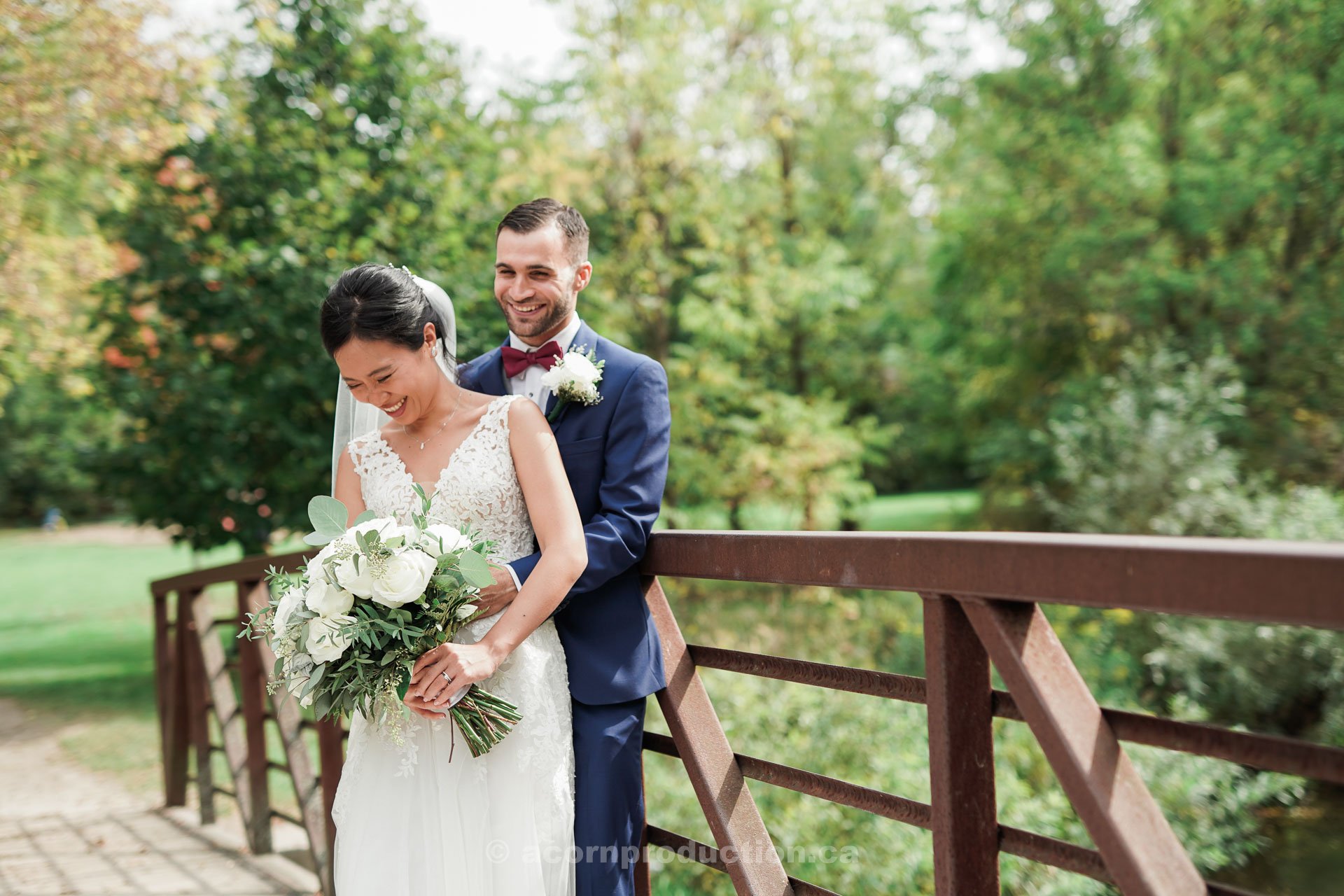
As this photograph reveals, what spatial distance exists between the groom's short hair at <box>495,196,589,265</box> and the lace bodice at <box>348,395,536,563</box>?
42cm

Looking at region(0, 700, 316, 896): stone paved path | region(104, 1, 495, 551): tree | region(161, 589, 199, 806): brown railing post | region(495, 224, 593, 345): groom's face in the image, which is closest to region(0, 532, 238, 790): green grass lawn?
region(0, 700, 316, 896): stone paved path

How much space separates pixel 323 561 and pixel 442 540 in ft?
0.74

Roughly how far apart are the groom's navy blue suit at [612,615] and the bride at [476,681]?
0.05 meters

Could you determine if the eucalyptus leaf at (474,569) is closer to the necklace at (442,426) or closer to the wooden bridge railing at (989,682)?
the necklace at (442,426)

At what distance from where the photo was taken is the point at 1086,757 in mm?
1611

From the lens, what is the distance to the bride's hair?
2338mm

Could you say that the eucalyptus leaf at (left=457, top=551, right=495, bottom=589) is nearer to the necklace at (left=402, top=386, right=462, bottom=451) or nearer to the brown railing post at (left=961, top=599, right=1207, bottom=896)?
the necklace at (left=402, top=386, right=462, bottom=451)

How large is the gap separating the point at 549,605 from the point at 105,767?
6.55 m

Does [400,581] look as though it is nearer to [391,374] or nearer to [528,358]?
[391,374]

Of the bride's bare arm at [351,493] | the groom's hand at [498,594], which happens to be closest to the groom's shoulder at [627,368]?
the groom's hand at [498,594]

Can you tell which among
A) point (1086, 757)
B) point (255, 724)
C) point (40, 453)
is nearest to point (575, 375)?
point (1086, 757)

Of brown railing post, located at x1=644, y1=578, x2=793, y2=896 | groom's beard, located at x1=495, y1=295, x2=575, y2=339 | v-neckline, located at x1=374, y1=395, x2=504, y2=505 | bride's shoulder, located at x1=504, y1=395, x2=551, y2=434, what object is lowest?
brown railing post, located at x1=644, y1=578, x2=793, y2=896

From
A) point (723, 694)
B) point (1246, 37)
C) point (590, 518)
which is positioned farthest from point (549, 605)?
point (1246, 37)

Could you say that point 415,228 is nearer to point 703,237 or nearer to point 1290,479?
point 703,237
